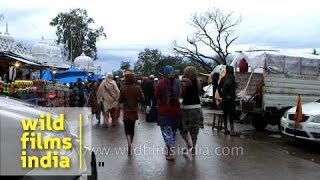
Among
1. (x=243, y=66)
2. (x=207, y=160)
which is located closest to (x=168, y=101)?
(x=207, y=160)

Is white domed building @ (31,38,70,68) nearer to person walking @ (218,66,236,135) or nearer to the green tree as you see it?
the green tree

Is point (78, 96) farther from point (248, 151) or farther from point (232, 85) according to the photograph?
point (248, 151)

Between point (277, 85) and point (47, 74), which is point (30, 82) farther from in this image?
point (47, 74)

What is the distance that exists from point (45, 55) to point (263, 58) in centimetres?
4232

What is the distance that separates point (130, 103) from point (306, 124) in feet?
13.6

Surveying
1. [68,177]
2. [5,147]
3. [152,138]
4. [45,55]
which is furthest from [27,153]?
[45,55]

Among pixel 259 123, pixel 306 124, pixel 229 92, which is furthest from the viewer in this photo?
pixel 259 123

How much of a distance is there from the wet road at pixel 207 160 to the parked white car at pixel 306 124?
395 mm

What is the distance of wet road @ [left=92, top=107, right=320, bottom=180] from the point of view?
7664 millimetres

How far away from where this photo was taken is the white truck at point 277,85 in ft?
45.0

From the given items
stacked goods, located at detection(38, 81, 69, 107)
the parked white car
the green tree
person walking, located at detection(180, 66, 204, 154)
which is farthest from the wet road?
the green tree

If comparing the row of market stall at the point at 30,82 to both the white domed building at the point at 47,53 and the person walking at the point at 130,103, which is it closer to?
the person walking at the point at 130,103

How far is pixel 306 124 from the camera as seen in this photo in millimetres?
10734

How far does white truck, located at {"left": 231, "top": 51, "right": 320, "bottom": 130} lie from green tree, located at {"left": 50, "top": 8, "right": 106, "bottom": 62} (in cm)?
5259
